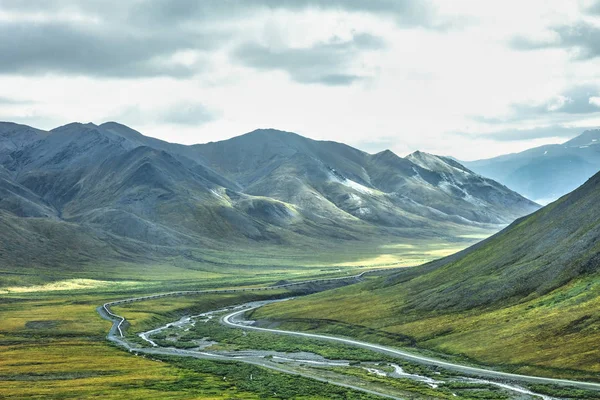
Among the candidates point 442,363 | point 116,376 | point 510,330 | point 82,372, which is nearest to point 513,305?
point 510,330

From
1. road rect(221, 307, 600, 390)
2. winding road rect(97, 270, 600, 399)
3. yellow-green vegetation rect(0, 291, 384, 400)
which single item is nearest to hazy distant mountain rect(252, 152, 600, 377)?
road rect(221, 307, 600, 390)

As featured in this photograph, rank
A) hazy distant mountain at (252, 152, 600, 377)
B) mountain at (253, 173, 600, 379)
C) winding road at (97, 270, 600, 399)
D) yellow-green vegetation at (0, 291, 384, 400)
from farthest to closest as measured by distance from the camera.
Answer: hazy distant mountain at (252, 152, 600, 377) → mountain at (253, 173, 600, 379) → winding road at (97, 270, 600, 399) → yellow-green vegetation at (0, 291, 384, 400)

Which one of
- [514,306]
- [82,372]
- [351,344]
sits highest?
[514,306]

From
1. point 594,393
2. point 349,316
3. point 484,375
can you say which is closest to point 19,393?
point 484,375

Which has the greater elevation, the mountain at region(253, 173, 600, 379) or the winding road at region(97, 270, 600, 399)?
the mountain at region(253, 173, 600, 379)

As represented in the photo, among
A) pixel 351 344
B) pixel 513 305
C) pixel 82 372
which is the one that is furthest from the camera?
pixel 351 344

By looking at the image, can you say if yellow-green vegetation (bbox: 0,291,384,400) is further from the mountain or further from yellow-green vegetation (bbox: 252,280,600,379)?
the mountain

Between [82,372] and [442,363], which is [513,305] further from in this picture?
[82,372]

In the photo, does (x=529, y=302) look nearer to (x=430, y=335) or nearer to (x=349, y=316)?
(x=430, y=335)

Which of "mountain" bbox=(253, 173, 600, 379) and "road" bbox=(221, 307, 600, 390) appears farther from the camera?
"mountain" bbox=(253, 173, 600, 379)
